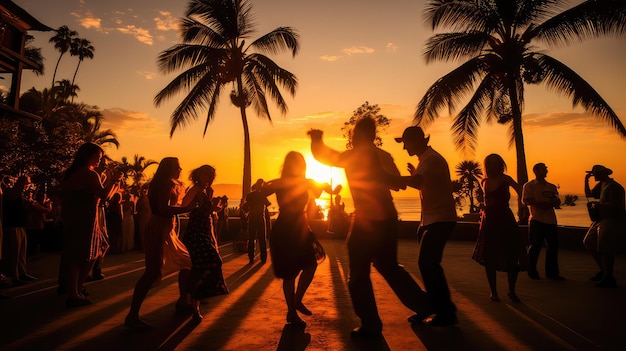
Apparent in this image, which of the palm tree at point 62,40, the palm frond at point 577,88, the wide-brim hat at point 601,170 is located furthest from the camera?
the palm tree at point 62,40

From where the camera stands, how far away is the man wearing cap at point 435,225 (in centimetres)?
416

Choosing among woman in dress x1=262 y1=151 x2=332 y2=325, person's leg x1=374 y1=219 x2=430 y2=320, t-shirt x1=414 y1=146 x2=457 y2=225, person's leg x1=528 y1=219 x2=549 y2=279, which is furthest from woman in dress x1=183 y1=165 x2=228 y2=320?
person's leg x1=528 y1=219 x2=549 y2=279

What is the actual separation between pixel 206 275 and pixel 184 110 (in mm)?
15215

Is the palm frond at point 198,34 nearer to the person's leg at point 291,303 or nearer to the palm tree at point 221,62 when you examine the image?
the palm tree at point 221,62

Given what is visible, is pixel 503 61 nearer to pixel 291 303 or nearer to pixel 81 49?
pixel 291 303

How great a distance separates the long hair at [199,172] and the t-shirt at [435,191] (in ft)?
7.62

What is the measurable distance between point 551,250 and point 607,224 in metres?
1.01

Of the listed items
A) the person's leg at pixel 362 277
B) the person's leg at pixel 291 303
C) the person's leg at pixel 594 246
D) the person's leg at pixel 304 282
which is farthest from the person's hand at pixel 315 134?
the person's leg at pixel 594 246

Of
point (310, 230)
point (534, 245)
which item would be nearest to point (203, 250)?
point (310, 230)

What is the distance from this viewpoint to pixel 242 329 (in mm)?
4070

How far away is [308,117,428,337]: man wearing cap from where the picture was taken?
3.86 metres

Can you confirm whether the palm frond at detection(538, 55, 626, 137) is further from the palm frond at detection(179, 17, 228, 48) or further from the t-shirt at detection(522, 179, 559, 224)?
the palm frond at detection(179, 17, 228, 48)

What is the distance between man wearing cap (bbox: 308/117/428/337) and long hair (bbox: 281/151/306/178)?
432 mm

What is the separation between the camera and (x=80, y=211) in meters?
5.28
